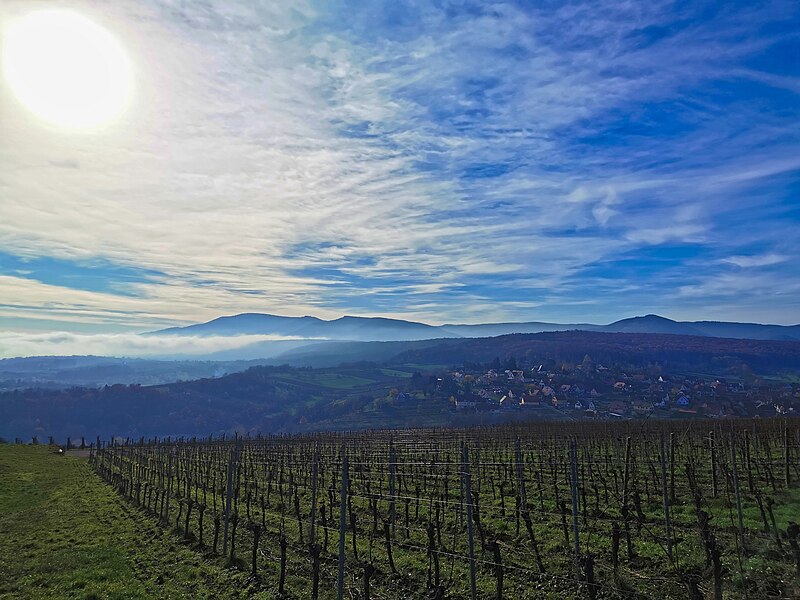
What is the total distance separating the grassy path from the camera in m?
12.7

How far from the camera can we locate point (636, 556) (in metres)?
12.1

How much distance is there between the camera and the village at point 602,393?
128 meters

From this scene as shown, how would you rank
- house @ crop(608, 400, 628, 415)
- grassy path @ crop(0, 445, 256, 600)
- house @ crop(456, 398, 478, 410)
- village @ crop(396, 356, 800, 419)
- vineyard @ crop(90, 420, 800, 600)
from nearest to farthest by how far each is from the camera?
1. vineyard @ crop(90, 420, 800, 600)
2. grassy path @ crop(0, 445, 256, 600)
3. village @ crop(396, 356, 800, 419)
4. house @ crop(608, 400, 628, 415)
5. house @ crop(456, 398, 478, 410)

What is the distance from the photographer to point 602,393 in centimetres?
16150

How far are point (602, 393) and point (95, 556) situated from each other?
165m

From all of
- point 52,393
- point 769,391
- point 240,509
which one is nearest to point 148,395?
point 52,393

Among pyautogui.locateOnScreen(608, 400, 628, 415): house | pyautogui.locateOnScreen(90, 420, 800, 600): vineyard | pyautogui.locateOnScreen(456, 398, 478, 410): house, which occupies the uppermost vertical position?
pyautogui.locateOnScreen(90, 420, 800, 600): vineyard

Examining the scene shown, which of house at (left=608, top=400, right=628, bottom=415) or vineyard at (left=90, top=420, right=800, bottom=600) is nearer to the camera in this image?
vineyard at (left=90, top=420, right=800, bottom=600)

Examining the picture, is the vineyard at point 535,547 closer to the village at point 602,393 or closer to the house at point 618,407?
Answer: the village at point 602,393

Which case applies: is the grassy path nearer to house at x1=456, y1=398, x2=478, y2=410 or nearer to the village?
the village

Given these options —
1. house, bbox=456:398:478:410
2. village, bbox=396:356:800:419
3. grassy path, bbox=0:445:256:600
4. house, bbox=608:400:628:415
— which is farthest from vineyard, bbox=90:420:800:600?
house, bbox=456:398:478:410

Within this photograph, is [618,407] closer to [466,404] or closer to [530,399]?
[530,399]

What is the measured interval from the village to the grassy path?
370 ft

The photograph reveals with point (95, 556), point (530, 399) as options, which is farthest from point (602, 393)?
point (95, 556)
